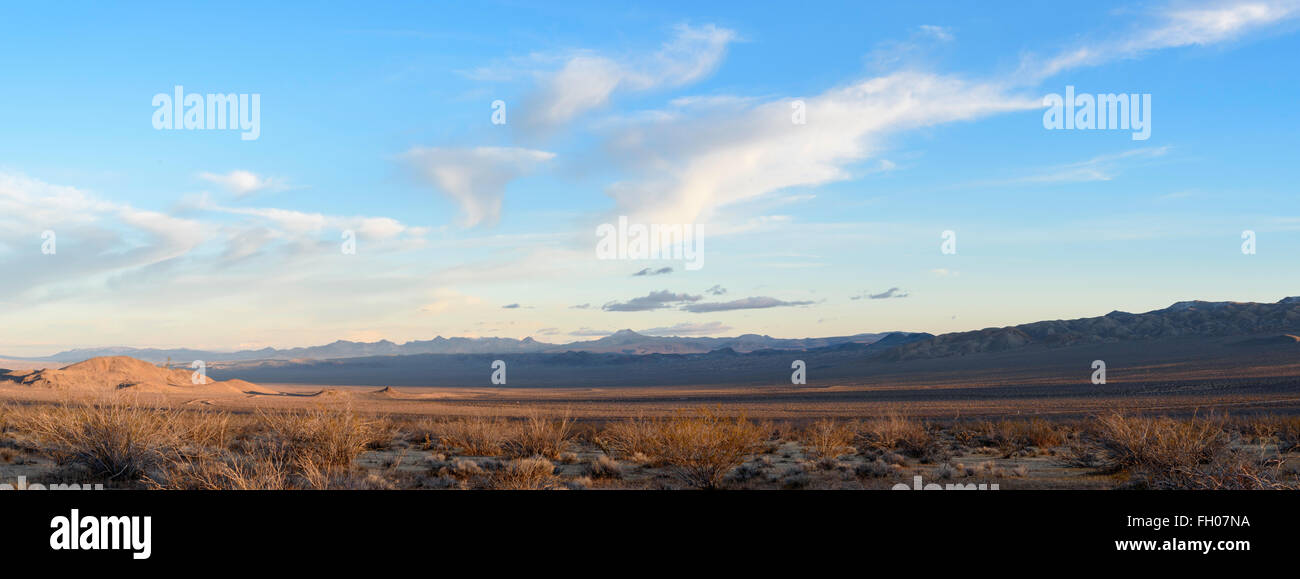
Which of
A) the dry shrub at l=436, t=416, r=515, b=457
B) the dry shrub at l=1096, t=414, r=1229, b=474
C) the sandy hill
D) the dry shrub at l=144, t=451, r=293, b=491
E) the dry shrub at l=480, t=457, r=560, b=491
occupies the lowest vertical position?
→ the sandy hill

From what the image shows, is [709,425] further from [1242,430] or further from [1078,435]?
[1242,430]

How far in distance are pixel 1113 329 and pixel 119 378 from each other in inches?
4925

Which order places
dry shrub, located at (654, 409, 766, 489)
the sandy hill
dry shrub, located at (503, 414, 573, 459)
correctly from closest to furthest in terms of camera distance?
1. dry shrub, located at (654, 409, 766, 489)
2. dry shrub, located at (503, 414, 573, 459)
3. the sandy hill

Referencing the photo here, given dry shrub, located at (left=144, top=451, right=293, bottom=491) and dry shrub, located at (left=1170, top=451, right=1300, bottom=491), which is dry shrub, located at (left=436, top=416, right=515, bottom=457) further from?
dry shrub, located at (left=1170, top=451, right=1300, bottom=491)

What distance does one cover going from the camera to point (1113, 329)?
10162 cm

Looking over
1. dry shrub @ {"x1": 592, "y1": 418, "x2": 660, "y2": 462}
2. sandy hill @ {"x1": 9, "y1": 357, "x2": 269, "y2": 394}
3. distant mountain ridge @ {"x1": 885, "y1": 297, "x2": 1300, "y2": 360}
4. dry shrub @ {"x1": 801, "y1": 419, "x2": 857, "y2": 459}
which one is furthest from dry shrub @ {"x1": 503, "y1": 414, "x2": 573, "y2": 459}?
distant mountain ridge @ {"x1": 885, "y1": 297, "x2": 1300, "y2": 360}

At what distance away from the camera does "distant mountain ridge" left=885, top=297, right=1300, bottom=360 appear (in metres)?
93.2

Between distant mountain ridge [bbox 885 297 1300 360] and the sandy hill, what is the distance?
9012 centimetres

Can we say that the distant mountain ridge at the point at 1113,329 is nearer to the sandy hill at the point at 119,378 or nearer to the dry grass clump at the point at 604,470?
the sandy hill at the point at 119,378

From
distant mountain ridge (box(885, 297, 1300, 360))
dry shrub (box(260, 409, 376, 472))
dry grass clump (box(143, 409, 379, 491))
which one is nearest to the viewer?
dry grass clump (box(143, 409, 379, 491))
